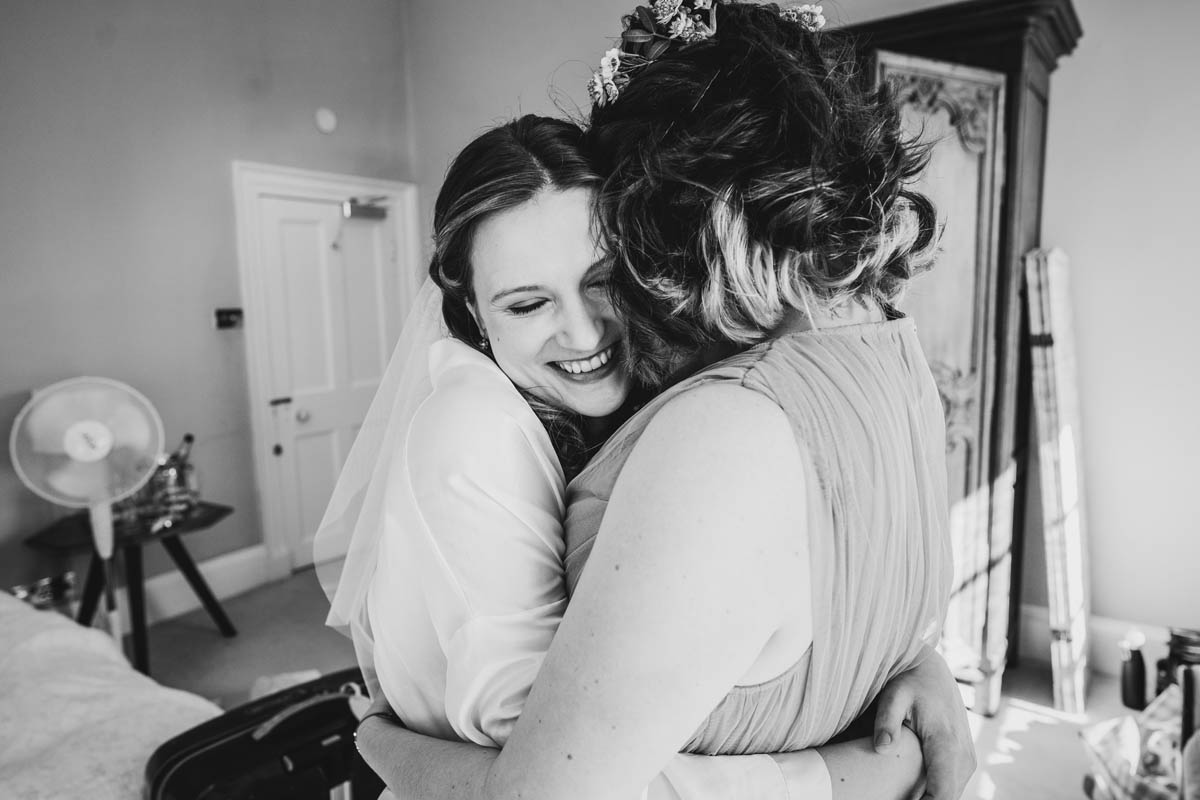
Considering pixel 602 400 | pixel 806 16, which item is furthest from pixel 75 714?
pixel 806 16

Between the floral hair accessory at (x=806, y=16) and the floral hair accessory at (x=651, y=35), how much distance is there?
0.29 ft

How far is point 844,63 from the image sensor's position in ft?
2.79

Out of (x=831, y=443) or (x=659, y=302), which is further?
(x=659, y=302)

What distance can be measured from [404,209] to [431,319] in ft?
14.3

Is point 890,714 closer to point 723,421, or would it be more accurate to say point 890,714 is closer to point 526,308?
point 723,421

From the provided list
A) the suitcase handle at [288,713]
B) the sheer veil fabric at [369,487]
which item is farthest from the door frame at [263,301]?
the sheer veil fabric at [369,487]

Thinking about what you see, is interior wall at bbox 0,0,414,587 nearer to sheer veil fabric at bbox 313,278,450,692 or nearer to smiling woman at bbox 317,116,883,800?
sheer veil fabric at bbox 313,278,450,692

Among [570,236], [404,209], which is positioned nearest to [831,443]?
[570,236]

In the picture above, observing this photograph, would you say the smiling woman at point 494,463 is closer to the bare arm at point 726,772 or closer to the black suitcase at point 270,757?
the bare arm at point 726,772

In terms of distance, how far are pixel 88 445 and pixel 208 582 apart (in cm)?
157

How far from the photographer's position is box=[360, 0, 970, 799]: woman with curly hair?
0.58 m

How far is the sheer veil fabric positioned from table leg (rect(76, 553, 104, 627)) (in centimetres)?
285

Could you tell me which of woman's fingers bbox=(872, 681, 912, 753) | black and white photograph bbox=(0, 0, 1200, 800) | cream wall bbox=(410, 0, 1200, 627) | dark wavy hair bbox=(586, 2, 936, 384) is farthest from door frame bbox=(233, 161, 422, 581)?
woman's fingers bbox=(872, 681, 912, 753)

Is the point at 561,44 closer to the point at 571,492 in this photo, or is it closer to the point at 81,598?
the point at 81,598
